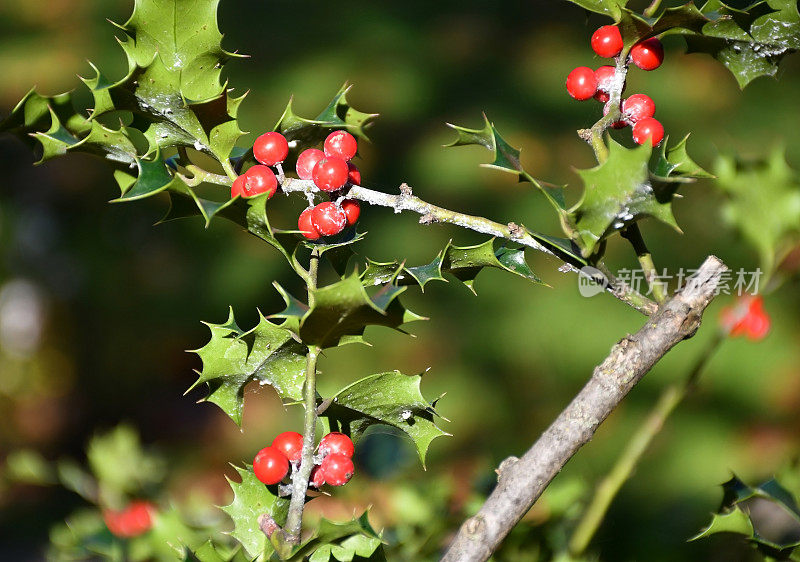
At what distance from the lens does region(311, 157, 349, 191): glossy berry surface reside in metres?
0.42

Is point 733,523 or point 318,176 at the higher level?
point 318,176

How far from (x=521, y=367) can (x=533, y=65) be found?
35.2 inches

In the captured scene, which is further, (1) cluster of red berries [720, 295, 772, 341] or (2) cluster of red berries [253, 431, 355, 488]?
(1) cluster of red berries [720, 295, 772, 341]

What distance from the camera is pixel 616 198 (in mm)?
414

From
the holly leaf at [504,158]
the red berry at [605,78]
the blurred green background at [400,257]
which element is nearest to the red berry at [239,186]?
the holly leaf at [504,158]

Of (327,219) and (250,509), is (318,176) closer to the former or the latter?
(327,219)

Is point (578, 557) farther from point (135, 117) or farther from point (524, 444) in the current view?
point (524, 444)

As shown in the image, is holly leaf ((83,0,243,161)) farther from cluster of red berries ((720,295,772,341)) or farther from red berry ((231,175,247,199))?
cluster of red berries ((720,295,772,341))

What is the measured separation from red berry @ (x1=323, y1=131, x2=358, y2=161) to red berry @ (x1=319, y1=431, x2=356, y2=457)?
16cm

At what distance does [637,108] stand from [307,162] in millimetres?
205

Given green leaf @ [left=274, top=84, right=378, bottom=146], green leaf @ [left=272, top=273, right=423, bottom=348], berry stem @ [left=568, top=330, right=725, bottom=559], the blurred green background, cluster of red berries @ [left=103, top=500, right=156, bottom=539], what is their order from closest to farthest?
green leaf @ [left=272, top=273, right=423, bottom=348], green leaf @ [left=274, top=84, right=378, bottom=146], berry stem @ [left=568, top=330, right=725, bottom=559], cluster of red berries @ [left=103, top=500, right=156, bottom=539], the blurred green background

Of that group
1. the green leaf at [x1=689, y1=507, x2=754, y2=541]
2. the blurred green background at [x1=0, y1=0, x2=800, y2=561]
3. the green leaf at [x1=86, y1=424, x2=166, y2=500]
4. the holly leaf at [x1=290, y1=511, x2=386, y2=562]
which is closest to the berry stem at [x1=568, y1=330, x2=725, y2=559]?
the green leaf at [x1=689, y1=507, x2=754, y2=541]

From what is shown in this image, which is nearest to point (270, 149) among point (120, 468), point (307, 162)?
point (307, 162)

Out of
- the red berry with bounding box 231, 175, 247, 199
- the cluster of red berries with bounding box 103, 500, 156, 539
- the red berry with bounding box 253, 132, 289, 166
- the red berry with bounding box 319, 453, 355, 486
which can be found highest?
the red berry with bounding box 253, 132, 289, 166
